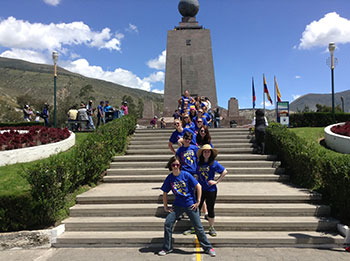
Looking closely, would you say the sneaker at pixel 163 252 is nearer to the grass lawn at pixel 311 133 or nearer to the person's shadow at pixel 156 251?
the person's shadow at pixel 156 251

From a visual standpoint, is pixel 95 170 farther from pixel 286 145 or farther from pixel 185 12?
pixel 185 12

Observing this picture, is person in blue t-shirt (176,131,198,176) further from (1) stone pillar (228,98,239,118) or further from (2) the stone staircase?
(1) stone pillar (228,98,239,118)

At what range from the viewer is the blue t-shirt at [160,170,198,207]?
4535 mm

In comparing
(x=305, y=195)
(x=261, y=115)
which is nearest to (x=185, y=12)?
(x=261, y=115)

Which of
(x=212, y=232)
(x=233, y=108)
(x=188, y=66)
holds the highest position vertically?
(x=188, y=66)

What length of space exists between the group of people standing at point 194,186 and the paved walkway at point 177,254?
227 millimetres

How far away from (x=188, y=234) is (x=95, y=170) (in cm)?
366

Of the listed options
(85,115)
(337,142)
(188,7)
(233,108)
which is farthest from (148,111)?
(337,142)

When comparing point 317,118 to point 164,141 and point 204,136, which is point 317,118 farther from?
point 204,136

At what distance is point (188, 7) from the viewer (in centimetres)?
2530

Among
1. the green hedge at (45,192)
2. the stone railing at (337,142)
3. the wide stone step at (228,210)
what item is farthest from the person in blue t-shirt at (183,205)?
the stone railing at (337,142)

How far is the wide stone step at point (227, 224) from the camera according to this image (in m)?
5.27

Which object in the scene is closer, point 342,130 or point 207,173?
point 207,173

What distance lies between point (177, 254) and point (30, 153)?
665cm
